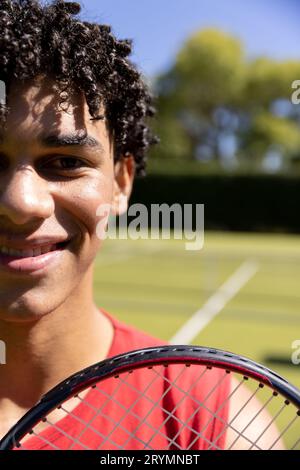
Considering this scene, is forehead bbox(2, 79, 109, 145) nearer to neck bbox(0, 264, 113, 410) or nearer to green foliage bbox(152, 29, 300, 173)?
neck bbox(0, 264, 113, 410)

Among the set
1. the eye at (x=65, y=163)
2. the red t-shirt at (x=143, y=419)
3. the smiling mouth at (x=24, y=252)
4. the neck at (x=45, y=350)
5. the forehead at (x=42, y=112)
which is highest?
the forehead at (x=42, y=112)

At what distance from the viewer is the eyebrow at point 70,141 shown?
4.92 feet

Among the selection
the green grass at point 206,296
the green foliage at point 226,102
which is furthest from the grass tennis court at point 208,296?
the green foliage at point 226,102

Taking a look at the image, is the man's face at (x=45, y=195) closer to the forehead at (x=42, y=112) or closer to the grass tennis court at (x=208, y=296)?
the forehead at (x=42, y=112)

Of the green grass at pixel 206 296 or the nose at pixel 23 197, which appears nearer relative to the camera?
the nose at pixel 23 197

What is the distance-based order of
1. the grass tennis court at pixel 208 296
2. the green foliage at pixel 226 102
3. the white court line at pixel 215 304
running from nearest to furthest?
the grass tennis court at pixel 208 296 < the white court line at pixel 215 304 < the green foliage at pixel 226 102

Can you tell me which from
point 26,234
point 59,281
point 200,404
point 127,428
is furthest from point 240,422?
point 26,234

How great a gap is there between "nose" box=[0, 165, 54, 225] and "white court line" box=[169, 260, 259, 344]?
17.6ft

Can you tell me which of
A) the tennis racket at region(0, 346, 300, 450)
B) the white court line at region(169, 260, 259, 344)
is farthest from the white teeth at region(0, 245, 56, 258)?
the white court line at region(169, 260, 259, 344)

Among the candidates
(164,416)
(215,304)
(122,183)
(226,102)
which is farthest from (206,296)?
(226,102)

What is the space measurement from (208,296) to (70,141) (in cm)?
840

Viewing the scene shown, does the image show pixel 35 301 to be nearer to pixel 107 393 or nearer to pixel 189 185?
pixel 107 393

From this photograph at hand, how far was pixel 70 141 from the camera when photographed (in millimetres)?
1543

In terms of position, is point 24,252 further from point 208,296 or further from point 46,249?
point 208,296
